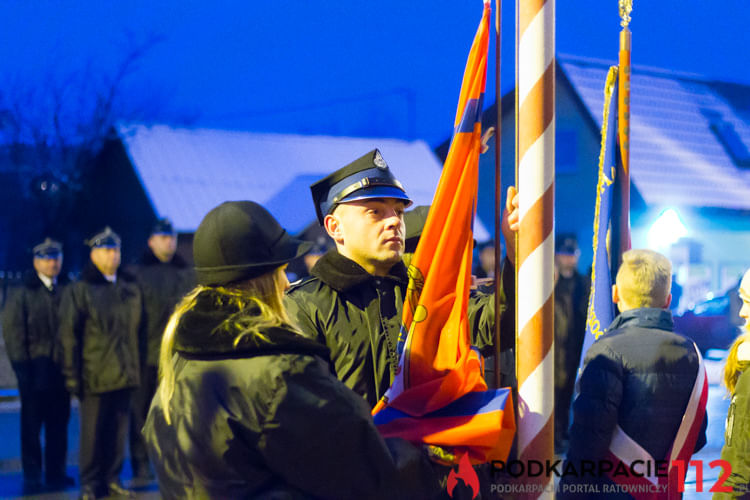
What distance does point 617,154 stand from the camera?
4523 millimetres

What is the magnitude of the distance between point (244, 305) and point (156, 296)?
238 inches

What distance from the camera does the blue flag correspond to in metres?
4.48

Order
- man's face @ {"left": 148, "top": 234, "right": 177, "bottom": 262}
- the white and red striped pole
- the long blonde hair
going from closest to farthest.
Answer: the long blonde hair, the white and red striped pole, man's face @ {"left": 148, "top": 234, "right": 177, "bottom": 262}

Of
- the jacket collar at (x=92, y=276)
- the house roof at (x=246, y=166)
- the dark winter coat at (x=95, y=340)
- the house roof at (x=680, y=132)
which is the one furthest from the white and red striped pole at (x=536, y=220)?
the house roof at (x=680, y=132)

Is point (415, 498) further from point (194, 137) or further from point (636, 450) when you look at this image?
point (194, 137)

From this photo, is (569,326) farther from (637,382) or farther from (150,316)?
(637,382)

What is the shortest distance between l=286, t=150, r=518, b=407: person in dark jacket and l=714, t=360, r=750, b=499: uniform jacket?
943 mm

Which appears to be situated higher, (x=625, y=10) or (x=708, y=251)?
(x=625, y=10)

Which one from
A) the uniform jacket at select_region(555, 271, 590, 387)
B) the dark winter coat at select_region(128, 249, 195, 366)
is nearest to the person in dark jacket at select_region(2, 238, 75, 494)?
the dark winter coat at select_region(128, 249, 195, 366)

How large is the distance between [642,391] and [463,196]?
1112 mm

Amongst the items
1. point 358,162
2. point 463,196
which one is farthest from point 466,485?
point 358,162

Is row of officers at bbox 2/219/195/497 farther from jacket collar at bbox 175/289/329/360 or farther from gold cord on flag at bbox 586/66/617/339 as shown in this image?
jacket collar at bbox 175/289/329/360

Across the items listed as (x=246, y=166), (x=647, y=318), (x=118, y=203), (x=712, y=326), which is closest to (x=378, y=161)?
(x=647, y=318)

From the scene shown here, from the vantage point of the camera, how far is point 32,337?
804 cm
